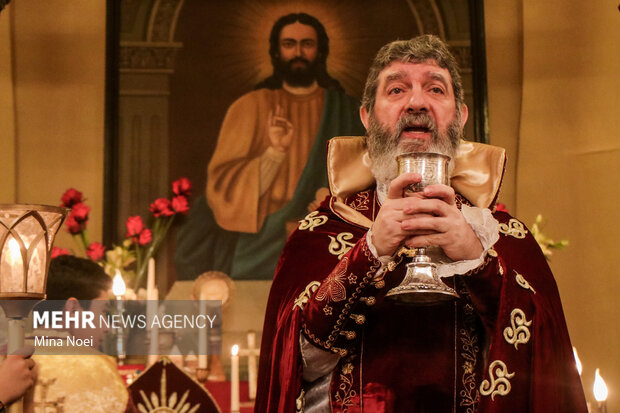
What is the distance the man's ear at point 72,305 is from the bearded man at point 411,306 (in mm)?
1253

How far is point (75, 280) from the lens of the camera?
11.2ft

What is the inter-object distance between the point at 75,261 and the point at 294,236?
57.1 inches

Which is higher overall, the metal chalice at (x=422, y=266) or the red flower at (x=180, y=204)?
the red flower at (x=180, y=204)

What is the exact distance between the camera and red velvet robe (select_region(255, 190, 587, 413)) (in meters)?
1.93

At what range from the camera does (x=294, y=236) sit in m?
2.38

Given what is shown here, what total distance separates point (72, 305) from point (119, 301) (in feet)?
3.23

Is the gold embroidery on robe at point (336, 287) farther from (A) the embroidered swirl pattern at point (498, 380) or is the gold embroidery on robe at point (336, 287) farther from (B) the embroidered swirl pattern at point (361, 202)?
(B) the embroidered swirl pattern at point (361, 202)

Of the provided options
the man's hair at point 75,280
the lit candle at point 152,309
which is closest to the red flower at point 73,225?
the lit candle at point 152,309

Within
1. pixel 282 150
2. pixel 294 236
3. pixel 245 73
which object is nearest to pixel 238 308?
pixel 282 150

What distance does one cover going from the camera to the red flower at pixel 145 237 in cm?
511

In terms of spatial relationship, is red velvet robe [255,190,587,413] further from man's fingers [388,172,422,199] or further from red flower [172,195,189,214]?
red flower [172,195,189,214]

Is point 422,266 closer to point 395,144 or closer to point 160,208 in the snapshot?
point 395,144

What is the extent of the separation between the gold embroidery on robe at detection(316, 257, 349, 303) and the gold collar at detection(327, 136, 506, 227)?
51cm

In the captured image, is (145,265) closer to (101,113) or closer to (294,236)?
(101,113)
